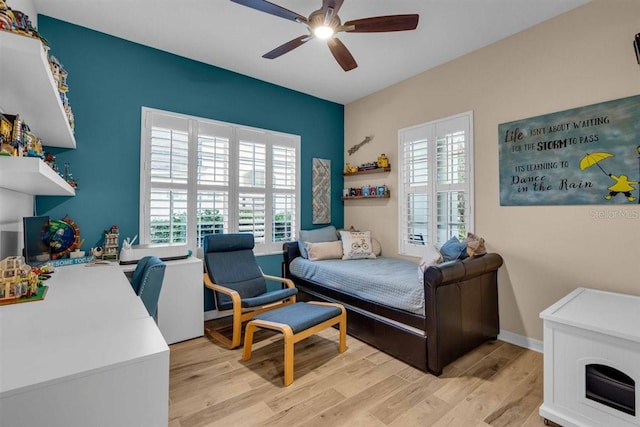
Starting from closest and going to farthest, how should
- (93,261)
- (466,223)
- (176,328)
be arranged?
(93,261) → (176,328) → (466,223)

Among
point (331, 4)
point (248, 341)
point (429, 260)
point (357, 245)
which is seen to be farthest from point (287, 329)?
point (331, 4)

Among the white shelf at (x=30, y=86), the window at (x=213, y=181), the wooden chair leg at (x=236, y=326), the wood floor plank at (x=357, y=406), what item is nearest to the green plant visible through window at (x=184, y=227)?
the window at (x=213, y=181)

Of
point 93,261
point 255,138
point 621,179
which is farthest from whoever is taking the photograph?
point 255,138

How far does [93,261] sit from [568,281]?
159 inches

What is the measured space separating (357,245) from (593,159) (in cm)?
240

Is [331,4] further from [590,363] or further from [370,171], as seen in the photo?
[590,363]

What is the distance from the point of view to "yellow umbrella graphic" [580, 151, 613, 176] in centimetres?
228

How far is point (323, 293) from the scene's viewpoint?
3334mm

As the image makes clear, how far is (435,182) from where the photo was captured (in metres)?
3.39

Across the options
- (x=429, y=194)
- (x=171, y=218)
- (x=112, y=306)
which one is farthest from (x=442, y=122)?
(x=112, y=306)

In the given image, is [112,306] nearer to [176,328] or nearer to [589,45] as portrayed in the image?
[176,328]

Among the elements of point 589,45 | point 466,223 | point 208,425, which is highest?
point 589,45

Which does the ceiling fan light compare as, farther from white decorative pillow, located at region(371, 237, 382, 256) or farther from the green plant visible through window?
white decorative pillow, located at region(371, 237, 382, 256)

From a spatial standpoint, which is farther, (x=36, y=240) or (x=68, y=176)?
(x=68, y=176)
